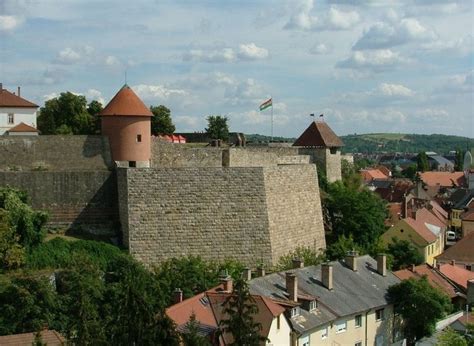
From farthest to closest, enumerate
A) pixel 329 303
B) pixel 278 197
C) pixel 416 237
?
pixel 416 237, pixel 278 197, pixel 329 303

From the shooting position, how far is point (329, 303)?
27.9 m

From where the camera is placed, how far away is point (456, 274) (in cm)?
3831

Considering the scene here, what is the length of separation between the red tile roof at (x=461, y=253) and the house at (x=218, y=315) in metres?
23.0

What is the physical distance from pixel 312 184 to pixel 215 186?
701cm

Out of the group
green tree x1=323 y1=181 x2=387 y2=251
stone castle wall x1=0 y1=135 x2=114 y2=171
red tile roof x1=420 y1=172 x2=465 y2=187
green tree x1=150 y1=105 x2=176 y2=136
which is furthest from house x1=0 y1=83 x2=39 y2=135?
red tile roof x1=420 y1=172 x2=465 y2=187

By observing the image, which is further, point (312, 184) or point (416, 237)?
point (416, 237)

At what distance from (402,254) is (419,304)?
33.3 ft

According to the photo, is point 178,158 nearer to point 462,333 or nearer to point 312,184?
Result: point 312,184

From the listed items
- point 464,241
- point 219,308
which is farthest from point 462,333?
point 464,241

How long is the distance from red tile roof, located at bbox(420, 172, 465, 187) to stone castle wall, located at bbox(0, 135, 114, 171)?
69.6 metres

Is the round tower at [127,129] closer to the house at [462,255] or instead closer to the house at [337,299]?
the house at [337,299]

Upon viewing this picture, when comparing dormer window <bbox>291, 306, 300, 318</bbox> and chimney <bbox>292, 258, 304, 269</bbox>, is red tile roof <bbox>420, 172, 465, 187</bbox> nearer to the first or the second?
chimney <bbox>292, 258, 304, 269</bbox>

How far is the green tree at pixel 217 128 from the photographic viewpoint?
53.9 metres

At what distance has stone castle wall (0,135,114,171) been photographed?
1347 inches
